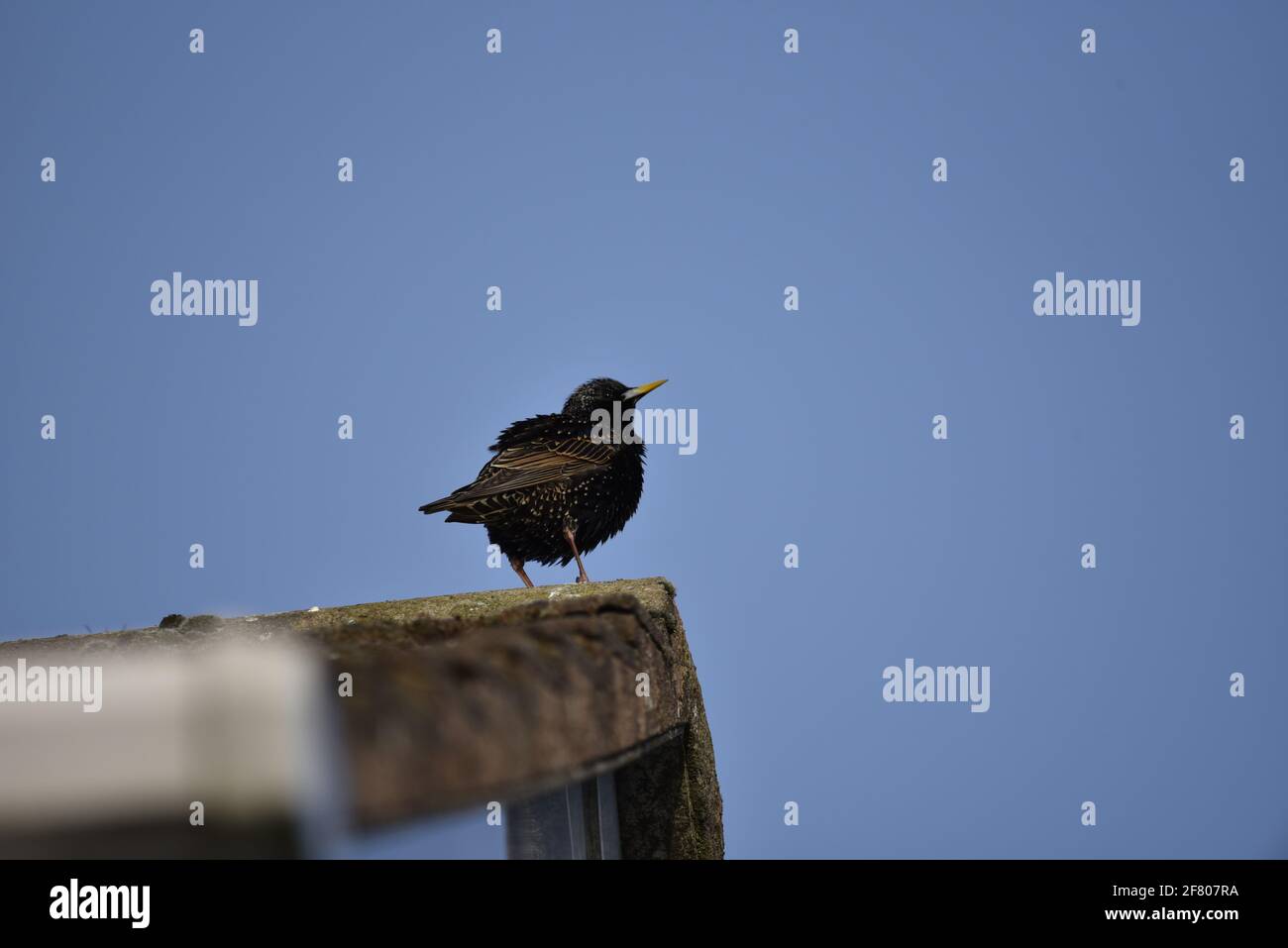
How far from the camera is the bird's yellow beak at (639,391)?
27.8ft

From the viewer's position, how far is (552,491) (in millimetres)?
7539

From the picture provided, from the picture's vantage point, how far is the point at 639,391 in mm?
8523

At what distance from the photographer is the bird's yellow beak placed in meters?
8.47

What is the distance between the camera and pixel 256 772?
4.23 feet

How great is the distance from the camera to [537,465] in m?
7.62

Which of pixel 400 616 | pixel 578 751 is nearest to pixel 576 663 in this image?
pixel 578 751

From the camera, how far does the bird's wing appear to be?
7.54 m

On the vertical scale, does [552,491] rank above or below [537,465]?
below

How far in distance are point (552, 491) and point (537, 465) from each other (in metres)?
0.22
